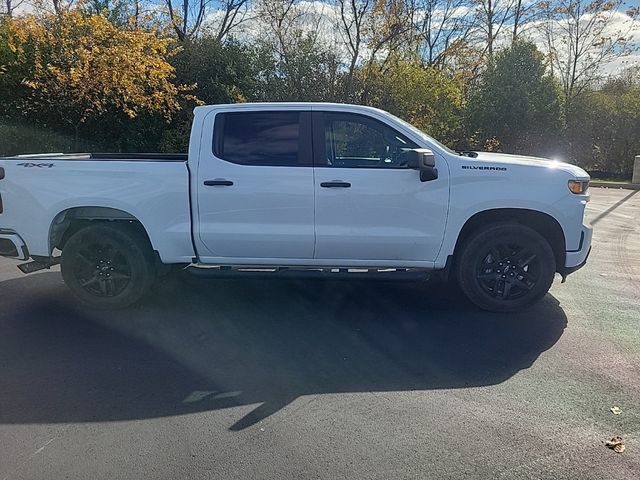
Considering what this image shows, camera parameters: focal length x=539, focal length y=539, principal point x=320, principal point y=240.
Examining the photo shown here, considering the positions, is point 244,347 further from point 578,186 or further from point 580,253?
point 578,186

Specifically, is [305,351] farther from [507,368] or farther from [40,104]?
[40,104]

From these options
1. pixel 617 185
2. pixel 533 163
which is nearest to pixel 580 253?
pixel 533 163

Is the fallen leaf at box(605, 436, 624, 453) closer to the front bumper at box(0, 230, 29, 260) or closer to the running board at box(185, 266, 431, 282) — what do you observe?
the running board at box(185, 266, 431, 282)

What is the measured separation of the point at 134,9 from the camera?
1841 cm

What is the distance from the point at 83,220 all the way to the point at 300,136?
239cm

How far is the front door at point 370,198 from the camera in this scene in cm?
509

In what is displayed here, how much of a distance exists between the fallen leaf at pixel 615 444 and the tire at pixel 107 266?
4199 mm

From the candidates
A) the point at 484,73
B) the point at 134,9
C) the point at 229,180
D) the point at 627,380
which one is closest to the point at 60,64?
the point at 134,9

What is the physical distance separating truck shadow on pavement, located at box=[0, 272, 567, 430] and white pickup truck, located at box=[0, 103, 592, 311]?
0.44 metres

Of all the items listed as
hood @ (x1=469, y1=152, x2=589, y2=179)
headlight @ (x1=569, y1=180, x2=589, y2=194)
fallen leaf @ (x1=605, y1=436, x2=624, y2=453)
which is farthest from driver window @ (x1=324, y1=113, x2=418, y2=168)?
fallen leaf @ (x1=605, y1=436, x2=624, y2=453)

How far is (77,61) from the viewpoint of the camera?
12445 millimetres

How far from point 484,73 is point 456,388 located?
77.2ft

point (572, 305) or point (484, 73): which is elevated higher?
point (484, 73)

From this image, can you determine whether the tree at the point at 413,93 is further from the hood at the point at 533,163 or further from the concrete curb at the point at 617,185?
the hood at the point at 533,163
